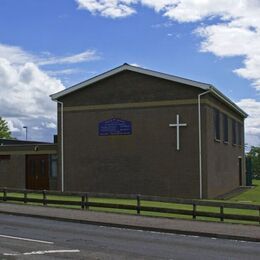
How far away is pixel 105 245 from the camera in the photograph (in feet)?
41.6

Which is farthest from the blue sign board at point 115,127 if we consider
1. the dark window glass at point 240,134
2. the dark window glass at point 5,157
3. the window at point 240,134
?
the dark window glass at point 240,134

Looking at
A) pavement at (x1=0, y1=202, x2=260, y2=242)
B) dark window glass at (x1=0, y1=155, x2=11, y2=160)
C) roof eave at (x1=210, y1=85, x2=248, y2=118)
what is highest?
roof eave at (x1=210, y1=85, x2=248, y2=118)

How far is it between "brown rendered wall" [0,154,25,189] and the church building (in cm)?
424

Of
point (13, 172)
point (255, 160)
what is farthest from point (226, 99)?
point (255, 160)

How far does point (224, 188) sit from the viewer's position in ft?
119

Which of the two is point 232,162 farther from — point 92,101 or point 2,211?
point 2,211

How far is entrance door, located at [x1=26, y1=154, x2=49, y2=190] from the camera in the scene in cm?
3669

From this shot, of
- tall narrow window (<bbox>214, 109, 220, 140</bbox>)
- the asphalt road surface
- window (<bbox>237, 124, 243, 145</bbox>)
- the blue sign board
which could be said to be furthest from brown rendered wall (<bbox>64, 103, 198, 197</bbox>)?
window (<bbox>237, 124, 243, 145</bbox>)

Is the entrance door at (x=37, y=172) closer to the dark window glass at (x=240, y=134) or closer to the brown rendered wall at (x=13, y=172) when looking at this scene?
the brown rendered wall at (x=13, y=172)

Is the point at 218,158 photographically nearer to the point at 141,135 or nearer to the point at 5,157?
the point at 141,135

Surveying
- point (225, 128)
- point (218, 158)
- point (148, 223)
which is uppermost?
point (225, 128)

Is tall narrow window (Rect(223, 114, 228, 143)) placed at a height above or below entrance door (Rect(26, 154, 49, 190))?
above

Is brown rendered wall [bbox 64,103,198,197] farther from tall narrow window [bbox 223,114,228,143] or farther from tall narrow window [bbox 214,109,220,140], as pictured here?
tall narrow window [bbox 223,114,228,143]

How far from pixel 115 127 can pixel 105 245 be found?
20396mm
